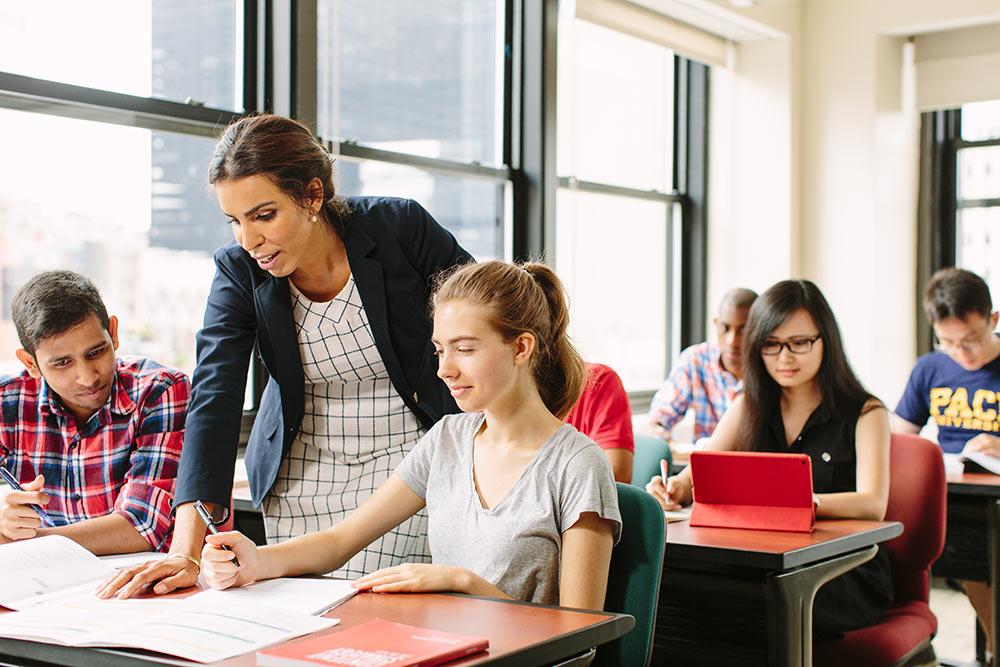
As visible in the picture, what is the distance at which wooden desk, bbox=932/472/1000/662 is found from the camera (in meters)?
3.05

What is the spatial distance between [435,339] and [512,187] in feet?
8.98

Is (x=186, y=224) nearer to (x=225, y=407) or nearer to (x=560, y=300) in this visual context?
(x=225, y=407)

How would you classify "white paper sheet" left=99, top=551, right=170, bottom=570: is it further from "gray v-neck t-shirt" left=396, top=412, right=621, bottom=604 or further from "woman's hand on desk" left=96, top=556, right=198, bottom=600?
"gray v-neck t-shirt" left=396, top=412, right=621, bottom=604

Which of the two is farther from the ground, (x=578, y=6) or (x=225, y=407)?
(x=578, y=6)

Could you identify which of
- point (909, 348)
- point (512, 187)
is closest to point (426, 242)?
point (512, 187)

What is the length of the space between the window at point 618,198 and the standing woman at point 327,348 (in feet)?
8.13

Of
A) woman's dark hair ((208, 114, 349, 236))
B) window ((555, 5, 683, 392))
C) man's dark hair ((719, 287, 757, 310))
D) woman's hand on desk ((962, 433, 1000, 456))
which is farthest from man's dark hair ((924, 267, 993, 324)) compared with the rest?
woman's dark hair ((208, 114, 349, 236))

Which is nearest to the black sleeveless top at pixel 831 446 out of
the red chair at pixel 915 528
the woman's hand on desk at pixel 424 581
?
the red chair at pixel 915 528

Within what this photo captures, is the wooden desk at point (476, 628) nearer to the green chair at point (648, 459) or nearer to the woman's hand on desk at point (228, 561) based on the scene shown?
the woman's hand on desk at point (228, 561)

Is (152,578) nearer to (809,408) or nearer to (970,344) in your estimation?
(809,408)

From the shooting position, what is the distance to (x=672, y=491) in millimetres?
2711

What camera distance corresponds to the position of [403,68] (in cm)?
401

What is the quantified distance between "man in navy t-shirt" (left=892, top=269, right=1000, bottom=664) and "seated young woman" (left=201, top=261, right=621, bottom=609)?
242 centimetres

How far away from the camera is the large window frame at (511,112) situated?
10.2 ft
